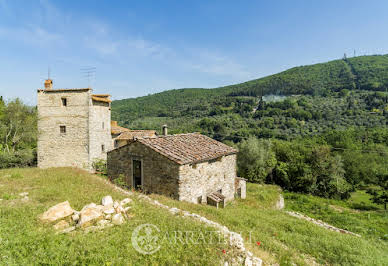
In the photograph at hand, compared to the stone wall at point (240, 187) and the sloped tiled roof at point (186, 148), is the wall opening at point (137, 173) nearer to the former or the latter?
the sloped tiled roof at point (186, 148)

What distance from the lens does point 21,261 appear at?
4.13 metres

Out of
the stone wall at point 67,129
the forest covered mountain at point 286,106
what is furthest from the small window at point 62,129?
the forest covered mountain at point 286,106

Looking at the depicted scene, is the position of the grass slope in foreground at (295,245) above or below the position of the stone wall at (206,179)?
below

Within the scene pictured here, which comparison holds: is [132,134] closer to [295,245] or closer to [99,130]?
[99,130]

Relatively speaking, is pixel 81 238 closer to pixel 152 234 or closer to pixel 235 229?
pixel 152 234

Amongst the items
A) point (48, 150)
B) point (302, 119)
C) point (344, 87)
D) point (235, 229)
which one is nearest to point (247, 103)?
point (302, 119)

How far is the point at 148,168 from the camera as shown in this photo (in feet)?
37.5

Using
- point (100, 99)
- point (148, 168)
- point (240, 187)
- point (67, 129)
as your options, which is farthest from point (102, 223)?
point (100, 99)

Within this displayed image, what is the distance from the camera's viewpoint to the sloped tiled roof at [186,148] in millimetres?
10979

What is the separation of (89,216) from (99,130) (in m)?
16.0

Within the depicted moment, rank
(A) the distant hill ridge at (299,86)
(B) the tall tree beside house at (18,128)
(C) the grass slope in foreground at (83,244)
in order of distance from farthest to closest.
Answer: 1. (A) the distant hill ridge at (299,86)
2. (B) the tall tree beside house at (18,128)
3. (C) the grass slope in foreground at (83,244)

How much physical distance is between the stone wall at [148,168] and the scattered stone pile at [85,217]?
4033 millimetres

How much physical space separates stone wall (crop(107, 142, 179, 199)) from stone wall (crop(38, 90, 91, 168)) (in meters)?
7.81

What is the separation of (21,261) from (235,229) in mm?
6240
